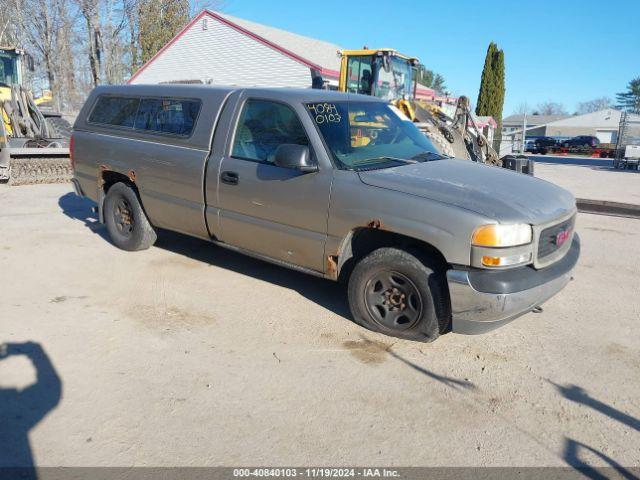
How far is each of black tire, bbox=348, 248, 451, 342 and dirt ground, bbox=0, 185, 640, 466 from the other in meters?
0.14

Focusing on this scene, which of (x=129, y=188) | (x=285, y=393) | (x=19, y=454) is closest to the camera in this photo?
(x=19, y=454)

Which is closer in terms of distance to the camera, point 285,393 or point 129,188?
point 285,393

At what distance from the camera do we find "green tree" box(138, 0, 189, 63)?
31.4m

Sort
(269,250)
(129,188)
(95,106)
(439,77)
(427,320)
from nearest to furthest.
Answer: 1. (427,320)
2. (269,250)
3. (129,188)
4. (95,106)
5. (439,77)

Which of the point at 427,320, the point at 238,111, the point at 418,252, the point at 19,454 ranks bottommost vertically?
the point at 19,454

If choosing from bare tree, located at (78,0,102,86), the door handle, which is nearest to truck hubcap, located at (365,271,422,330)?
the door handle

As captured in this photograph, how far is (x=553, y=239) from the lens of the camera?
159 inches

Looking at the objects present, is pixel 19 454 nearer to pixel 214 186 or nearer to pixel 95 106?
pixel 214 186

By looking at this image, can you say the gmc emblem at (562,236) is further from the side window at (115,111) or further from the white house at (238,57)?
the white house at (238,57)

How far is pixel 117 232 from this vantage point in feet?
21.7

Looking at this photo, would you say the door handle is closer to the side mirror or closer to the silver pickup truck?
the silver pickup truck

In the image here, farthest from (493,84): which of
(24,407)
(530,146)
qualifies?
(24,407)

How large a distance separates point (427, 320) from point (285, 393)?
4.02ft

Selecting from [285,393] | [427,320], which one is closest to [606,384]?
[427,320]
